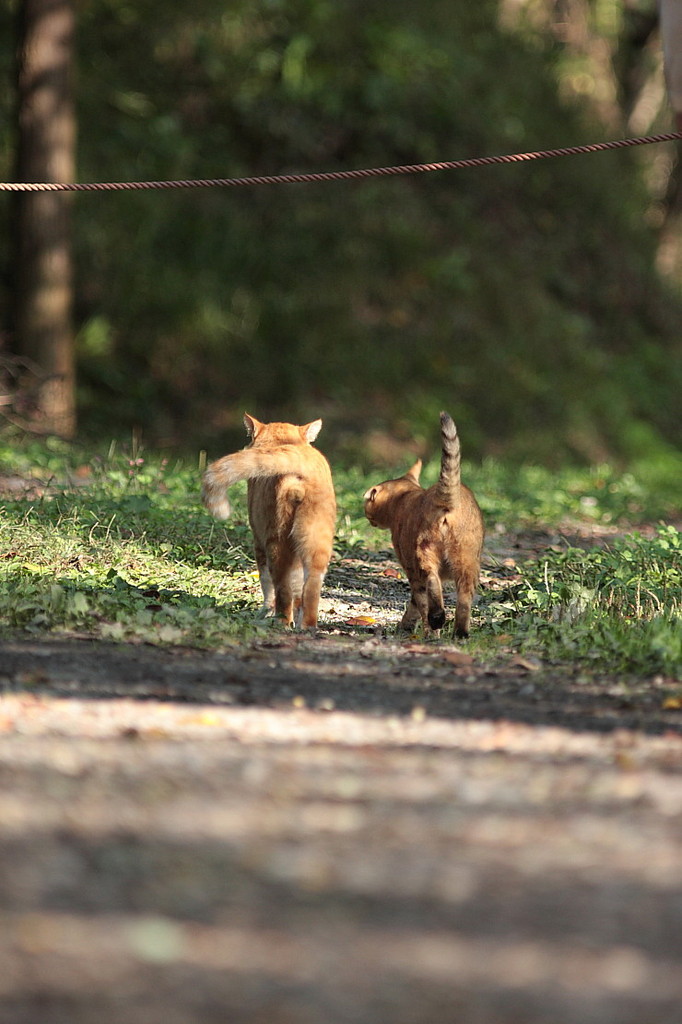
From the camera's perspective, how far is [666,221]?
22234 mm

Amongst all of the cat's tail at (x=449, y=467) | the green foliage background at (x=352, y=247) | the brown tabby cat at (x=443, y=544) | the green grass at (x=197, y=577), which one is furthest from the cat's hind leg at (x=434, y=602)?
the green foliage background at (x=352, y=247)

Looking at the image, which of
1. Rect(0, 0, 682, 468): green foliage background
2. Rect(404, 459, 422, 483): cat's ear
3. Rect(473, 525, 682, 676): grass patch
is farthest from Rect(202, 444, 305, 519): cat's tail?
Rect(0, 0, 682, 468): green foliage background

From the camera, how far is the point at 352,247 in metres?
15.8

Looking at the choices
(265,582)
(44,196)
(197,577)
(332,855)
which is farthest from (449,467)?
(44,196)

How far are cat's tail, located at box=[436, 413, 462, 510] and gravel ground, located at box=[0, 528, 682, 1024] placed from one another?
124 centimetres

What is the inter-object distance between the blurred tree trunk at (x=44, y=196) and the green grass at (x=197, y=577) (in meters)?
3.36

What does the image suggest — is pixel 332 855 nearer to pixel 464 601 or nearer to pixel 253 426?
pixel 464 601

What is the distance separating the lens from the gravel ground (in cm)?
211

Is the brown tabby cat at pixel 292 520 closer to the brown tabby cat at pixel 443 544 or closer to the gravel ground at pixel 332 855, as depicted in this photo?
the brown tabby cat at pixel 443 544

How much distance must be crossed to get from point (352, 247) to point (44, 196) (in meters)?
4.89

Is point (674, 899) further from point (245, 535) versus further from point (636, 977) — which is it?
point (245, 535)

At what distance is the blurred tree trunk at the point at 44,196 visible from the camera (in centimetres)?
1191

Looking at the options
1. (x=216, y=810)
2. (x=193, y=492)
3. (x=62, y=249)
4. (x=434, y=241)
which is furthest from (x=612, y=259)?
(x=216, y=810)

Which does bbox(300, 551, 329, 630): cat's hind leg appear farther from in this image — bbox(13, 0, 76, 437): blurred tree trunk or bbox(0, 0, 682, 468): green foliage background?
bbox(0, 0, 682, 468): green foliage background
